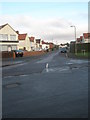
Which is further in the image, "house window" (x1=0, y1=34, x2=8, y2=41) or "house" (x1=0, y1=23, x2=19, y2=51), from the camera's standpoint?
"house window" (x1=0, y1=34, x2=8, y2=41)

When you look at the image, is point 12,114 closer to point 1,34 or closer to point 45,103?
point 45,103

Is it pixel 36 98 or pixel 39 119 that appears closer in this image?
pixel 39 119

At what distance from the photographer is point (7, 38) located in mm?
68875

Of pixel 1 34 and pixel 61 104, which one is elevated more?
pixel 1 34

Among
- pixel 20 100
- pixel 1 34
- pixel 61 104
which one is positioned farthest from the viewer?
pixel 1 34

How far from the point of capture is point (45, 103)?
21.7 ft

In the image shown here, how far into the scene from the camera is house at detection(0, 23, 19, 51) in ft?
221

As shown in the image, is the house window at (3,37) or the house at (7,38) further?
the house window at (3,37)

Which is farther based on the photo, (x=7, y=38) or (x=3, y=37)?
(x=7, y=38)

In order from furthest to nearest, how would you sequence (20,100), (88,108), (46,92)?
(46,92) < (20,100) < (88,108)

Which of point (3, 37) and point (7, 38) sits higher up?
point (3, 37)

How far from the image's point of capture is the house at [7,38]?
221 feet

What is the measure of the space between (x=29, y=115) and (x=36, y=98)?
5.84 ft

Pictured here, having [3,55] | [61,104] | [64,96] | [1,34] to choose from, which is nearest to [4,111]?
[61,104]
